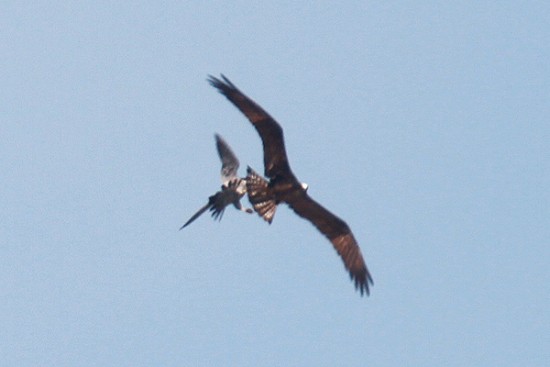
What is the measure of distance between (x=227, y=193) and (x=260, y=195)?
738 millimetres

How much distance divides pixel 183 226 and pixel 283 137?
2740 millimetres

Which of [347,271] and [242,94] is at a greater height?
[242,94]

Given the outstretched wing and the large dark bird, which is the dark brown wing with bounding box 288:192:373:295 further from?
the outstretched wing

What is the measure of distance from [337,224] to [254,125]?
10.1 feet

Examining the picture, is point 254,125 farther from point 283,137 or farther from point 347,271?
point 347,271

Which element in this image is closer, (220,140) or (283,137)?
(283,137)

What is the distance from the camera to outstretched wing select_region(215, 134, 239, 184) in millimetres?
36281

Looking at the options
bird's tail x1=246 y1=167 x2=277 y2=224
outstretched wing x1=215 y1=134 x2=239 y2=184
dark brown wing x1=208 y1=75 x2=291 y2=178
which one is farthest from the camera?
outstretched wing x1=215 y1=134 x2=239 y2=184

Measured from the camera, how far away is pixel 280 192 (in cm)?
3444

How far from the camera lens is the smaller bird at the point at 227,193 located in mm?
34031

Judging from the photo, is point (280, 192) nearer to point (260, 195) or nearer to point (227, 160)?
point (260, 195)

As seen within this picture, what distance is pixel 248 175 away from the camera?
113 feet

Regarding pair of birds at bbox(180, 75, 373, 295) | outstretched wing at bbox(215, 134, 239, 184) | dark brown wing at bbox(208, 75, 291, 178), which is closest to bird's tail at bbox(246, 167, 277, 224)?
pair of birds at bbox(180, 75, 373, 295)

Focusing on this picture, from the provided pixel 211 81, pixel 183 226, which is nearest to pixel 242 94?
pixel 211 81
